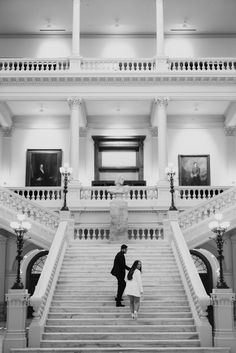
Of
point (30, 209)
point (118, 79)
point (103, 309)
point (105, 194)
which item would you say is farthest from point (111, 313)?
point (118, 79)

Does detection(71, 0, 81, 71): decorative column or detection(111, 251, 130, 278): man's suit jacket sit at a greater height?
detection(71, 0, 81, 71): decorative column

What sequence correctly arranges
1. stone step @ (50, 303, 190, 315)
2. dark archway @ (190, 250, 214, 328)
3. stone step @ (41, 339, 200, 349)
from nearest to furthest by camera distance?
stone step @ (41, 339, 200, 349) → stone step @ (50, 303, 190, 315) → dark archway @ (190, 250, 214, 328)

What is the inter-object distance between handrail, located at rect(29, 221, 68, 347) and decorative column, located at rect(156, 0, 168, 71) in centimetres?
933

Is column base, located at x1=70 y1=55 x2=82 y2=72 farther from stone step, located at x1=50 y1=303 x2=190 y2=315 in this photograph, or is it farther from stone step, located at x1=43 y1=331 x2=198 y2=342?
stone step, located at x1=43 y1=331 x2=198 y2=342

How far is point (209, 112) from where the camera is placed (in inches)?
1003

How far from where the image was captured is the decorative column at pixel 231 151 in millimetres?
25438

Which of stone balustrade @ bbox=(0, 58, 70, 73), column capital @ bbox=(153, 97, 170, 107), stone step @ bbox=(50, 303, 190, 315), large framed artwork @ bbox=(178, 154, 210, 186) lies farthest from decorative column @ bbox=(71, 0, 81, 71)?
stone step @ bbox=(50, 303, 190, 315)

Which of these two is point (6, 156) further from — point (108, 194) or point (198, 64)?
point (198, 64)

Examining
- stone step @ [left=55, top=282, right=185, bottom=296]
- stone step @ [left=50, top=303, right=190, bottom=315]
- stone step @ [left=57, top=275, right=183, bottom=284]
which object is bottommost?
stone step @ [left=50, top=303, right=190, bottom=315]

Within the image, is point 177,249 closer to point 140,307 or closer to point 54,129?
point 140,307

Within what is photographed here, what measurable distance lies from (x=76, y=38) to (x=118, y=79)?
2.66 m

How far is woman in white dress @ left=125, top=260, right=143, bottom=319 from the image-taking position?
1205 centimetres

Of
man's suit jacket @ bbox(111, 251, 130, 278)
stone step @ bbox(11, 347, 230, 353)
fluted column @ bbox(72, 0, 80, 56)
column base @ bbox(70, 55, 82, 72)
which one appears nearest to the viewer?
stone step @ bbox(11, 347, 230, 353)

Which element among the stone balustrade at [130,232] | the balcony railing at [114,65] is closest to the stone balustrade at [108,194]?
the stone balustrade at [130,232]
